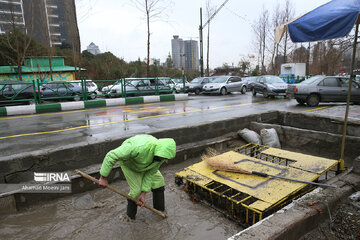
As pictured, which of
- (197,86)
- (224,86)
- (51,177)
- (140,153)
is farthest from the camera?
(197,86)

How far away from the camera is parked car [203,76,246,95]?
55.8ft

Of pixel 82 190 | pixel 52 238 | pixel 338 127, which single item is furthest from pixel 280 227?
pixel 338 127

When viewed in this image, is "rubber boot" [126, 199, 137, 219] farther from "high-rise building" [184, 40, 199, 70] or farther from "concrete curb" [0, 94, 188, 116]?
"high-rise building" [184, 40, 199, 70]

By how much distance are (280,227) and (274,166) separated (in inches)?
69.6

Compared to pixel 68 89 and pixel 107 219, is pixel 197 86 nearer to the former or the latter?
pixel 68 89

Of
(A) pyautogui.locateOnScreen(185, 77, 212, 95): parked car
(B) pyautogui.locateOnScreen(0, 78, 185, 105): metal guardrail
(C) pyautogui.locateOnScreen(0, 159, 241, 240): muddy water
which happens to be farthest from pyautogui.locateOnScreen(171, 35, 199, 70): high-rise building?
(C) pyautogui.locateOnScreen(0, 159, 241, 240): muddy water

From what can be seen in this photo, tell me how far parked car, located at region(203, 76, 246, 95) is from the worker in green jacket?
14.2 m

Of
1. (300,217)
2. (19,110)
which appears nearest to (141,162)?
(300,217)

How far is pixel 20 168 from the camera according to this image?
3.90 m

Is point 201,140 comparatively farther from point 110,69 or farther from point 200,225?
point 110,69

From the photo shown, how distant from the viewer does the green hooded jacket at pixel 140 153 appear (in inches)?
108

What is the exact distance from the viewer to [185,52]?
4322 cm

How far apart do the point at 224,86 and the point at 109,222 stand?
588 inches

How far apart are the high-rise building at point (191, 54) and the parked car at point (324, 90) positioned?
30210 mm
